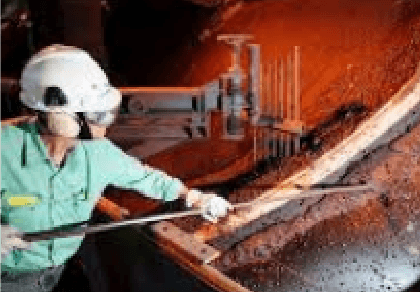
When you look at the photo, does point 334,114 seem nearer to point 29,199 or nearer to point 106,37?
point 29,199

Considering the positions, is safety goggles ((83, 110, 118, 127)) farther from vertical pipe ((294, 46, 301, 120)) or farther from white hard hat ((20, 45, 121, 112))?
vertical pipe ((294, 46, 301, 120))

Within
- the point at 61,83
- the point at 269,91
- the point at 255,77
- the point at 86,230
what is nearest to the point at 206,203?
the point at 86,230

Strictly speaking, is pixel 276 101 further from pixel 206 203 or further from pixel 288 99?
pixel 206 203

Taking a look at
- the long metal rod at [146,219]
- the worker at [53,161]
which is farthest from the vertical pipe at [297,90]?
the worker at [53,161]

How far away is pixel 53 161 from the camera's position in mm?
2473

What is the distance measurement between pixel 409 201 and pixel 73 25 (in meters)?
5.38

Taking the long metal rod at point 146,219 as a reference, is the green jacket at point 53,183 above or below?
above

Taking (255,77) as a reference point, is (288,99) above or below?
below

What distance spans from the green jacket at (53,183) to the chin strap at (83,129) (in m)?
0.08

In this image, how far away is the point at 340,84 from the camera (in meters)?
4.60

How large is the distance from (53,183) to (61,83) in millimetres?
477

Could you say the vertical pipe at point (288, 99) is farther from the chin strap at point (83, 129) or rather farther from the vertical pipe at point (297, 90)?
the chin strap at point (83, 129)

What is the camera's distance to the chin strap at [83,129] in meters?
2.44

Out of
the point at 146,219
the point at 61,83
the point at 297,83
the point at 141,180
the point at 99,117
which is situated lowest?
the point at 146,219
